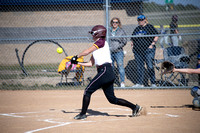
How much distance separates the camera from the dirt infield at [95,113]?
483 cm

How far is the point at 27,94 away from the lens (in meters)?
9.13

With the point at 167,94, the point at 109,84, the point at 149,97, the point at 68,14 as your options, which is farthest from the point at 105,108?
the point at 68,14

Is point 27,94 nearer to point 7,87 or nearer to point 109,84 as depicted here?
point 7,87

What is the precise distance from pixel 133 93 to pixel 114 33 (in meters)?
2.13

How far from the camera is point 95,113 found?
20.6 feet

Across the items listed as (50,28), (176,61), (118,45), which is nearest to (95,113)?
(118,45)

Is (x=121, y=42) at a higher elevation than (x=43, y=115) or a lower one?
higher

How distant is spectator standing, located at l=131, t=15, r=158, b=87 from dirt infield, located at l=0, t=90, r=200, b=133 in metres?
0.58

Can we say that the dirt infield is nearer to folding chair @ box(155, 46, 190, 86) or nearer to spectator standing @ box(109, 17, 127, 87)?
folding chair @ box(155, 46, 190, 86)

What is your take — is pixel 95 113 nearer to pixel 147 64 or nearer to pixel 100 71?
pixel 100 71

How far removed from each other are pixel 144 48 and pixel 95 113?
4.06 meters

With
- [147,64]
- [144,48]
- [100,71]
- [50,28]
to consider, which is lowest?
[100,71]

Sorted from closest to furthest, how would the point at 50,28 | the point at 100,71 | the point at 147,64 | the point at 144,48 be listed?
1. the point at 100,71
2. the point at 147,64
3. the point at 144,48
4. the point at 50,28

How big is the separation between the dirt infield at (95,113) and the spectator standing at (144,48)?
1.90 feet
